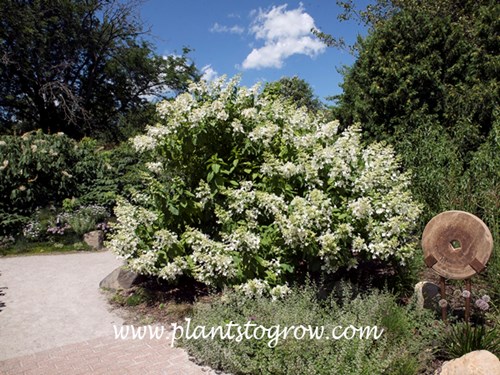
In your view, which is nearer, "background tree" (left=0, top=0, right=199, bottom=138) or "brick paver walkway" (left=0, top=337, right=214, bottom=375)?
"brick paver walkway" (left=0, top=337, right=214, bottom=375)

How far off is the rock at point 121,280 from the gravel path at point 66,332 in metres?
0.18

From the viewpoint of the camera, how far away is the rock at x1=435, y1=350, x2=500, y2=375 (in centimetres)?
288

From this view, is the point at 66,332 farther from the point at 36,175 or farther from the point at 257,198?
the point at 36,175

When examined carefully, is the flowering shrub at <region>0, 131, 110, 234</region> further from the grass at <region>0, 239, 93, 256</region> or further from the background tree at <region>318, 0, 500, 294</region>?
the background tree at <region>318, 0, 500, 294</region>

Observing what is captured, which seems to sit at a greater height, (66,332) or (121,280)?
(121,280)

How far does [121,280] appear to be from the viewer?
5.89 meters

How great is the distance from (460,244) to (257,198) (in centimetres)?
211

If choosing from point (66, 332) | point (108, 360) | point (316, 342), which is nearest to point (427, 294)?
point (316, 342)

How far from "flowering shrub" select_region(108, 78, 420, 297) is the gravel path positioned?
0.88 m

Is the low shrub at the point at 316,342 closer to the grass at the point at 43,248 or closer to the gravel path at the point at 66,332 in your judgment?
the gravel path at the point at 66,332

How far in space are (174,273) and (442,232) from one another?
290cm

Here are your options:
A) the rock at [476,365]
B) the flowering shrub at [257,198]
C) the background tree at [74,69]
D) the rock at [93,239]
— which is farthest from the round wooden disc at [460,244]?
the background tree at [74,69]

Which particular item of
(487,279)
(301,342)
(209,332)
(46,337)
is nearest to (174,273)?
(209,332)

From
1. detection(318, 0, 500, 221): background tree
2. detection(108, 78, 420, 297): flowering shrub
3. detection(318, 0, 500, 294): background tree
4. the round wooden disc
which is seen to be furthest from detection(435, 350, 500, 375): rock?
detection(318, 0, 500, 221): background tree
